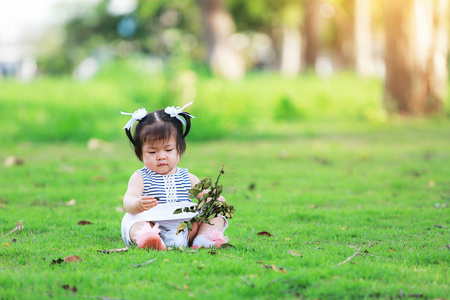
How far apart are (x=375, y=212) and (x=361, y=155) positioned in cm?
386

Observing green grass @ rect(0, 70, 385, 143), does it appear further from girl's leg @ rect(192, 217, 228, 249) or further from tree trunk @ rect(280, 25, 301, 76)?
tree trunk @ rect(280, 25, 301, 76)

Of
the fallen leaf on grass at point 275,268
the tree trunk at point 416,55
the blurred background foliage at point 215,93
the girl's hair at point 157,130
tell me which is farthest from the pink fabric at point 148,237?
the tree trunk at point 416,55

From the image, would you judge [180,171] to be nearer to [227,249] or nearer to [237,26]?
[227,249]

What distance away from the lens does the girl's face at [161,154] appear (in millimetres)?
4152

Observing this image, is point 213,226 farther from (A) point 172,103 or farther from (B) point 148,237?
(A) point 172,103

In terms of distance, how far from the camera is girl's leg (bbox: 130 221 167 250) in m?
3.93

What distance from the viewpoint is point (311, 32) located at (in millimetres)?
28422

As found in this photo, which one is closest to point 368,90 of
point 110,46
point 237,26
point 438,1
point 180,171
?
point 438,1

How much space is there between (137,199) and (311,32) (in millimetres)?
25534

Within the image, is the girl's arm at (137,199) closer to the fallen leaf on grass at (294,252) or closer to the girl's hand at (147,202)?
the girl's hand at (147,202)

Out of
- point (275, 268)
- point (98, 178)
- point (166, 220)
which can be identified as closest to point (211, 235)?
point (166, 220)

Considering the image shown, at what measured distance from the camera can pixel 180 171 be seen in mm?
4316

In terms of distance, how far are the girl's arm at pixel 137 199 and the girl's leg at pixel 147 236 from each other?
101 mm

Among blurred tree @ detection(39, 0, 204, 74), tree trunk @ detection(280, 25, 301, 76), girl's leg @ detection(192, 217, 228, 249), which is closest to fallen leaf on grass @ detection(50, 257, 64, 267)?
girl's leg @ detection(192, 217, 228, 249)
